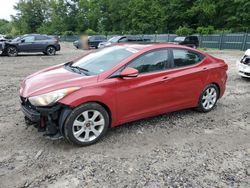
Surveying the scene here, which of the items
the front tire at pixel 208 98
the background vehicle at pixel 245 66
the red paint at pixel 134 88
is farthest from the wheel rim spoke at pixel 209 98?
the background vehicle at pixel 245 66

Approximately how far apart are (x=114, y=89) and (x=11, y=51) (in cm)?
1563

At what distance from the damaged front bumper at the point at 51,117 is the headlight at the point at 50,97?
0.07 metres

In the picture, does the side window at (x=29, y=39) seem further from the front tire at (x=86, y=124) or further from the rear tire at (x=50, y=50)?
the front tire at (x=86, y=124)

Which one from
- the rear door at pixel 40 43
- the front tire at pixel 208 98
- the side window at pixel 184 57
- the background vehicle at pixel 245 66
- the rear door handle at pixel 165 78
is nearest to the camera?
the rear door handle at pixel 165 78

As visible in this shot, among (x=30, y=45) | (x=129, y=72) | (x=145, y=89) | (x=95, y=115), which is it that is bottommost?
(x=30, y=45)

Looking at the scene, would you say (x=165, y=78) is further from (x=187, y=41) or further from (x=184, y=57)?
(x=187, y=41)

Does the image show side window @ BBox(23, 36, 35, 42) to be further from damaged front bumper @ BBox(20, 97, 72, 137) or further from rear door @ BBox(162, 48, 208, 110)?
damaged front bumper @ BBox(20, 97, 72, 137)

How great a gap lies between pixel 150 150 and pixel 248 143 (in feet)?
5.33

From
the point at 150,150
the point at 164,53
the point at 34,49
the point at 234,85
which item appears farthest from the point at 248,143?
the point at 34,49

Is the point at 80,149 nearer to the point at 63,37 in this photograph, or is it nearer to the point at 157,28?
the point at 157,28

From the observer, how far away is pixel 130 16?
57031 mm

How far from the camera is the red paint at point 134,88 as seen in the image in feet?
12.9

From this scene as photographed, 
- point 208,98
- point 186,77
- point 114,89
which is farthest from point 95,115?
point 208,98

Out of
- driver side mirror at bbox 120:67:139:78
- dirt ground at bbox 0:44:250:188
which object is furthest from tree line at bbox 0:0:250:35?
driver side mirror at bbox 120:67:139:78
